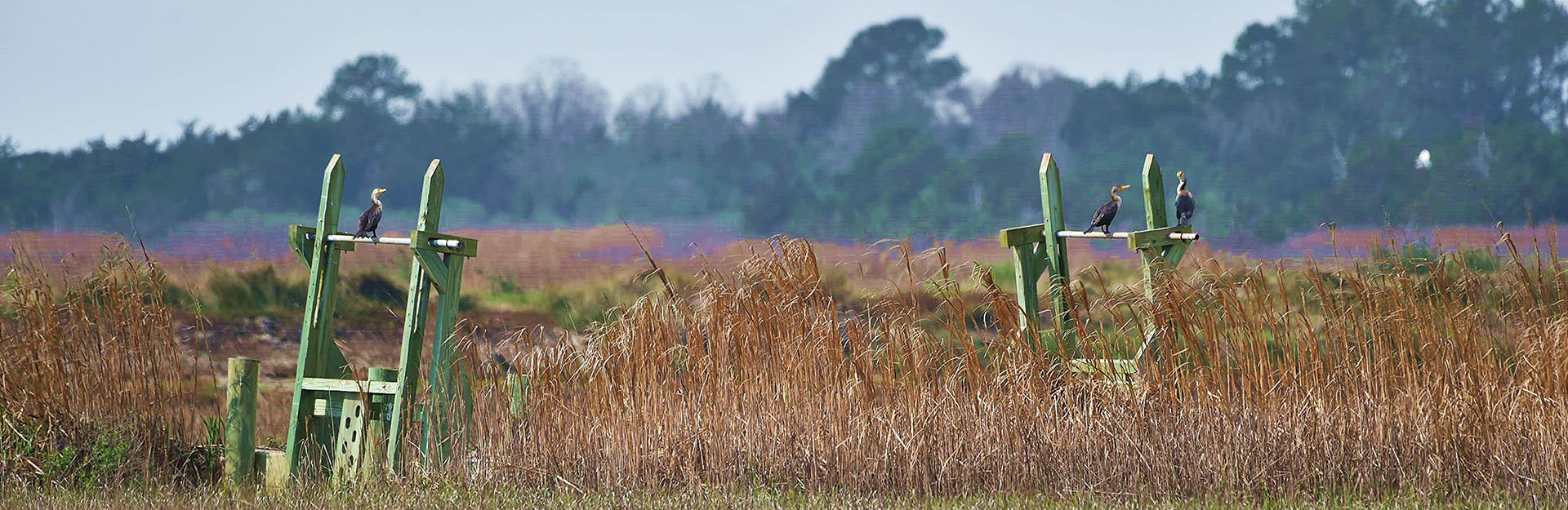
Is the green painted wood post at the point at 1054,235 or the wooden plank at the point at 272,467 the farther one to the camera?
the green painted wood post at the point at 1054,235

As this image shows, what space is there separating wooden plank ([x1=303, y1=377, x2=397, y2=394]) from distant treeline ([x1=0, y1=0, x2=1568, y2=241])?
20054 mm

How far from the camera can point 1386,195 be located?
2583 cm

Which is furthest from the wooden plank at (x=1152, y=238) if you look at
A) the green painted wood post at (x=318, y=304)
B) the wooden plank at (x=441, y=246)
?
the green painted wood post at (x=318, y=304)

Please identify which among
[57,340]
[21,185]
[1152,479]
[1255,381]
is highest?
[21,185]

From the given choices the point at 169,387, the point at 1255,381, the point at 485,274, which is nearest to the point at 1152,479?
the point at 1255,381

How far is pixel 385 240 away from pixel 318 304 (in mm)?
496

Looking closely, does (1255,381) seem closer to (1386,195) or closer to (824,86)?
(1386,195)

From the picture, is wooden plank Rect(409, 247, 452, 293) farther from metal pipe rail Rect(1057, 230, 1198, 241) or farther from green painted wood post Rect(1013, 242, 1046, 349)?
metal pipe rail Rect(1057, 230, 1198, 241)

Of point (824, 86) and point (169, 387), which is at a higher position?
point (824, 86)

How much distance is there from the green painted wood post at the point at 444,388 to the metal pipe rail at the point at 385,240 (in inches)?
8.3

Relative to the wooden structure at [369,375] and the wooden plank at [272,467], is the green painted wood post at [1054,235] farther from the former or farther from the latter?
the wooden plank at [272,467]

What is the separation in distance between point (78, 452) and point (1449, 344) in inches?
246

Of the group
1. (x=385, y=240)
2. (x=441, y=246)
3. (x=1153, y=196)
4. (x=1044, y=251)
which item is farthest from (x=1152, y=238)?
(x=385, y=240)

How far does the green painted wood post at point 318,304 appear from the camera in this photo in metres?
6.07
